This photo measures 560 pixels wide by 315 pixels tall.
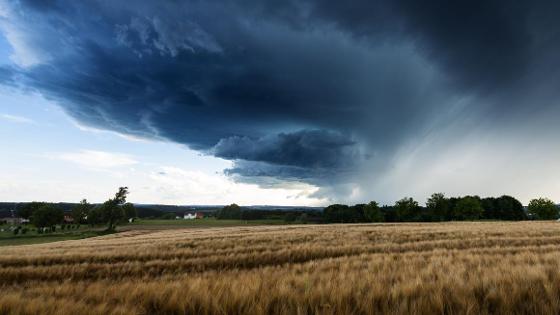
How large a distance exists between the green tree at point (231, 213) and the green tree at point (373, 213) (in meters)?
63.6

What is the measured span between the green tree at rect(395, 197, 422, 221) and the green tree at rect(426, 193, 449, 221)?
387cm

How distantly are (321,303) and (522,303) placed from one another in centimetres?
240

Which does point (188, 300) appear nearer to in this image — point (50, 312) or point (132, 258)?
point (50, 312)

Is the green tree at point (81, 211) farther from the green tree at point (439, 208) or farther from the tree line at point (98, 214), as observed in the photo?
the green tree at point (439, 208)

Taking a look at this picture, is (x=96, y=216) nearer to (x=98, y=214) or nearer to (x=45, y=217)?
(x=98, y=214)

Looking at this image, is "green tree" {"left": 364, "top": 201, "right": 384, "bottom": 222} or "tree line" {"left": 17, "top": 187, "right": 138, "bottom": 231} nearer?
"tree line" {"left": 17, "top": 187, "right": 138, "bottom": 231}

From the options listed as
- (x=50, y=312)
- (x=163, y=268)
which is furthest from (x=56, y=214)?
(x=50, y=312)

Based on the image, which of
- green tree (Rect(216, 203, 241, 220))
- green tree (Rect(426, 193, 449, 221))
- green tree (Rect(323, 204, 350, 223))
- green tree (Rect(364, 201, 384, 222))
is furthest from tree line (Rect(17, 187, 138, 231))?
green tree (Rect(426, 193, 449, 221))

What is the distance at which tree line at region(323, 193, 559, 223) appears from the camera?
289 feet

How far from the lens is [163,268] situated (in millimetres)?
9211

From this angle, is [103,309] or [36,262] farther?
[36,262]

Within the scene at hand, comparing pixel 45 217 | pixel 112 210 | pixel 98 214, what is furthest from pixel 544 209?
pixel 45 217

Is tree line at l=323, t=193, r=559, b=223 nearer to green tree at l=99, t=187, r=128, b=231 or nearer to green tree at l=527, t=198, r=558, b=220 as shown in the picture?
green tree at l=527, t=198, r=558, b=220

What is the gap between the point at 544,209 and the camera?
291 ft
